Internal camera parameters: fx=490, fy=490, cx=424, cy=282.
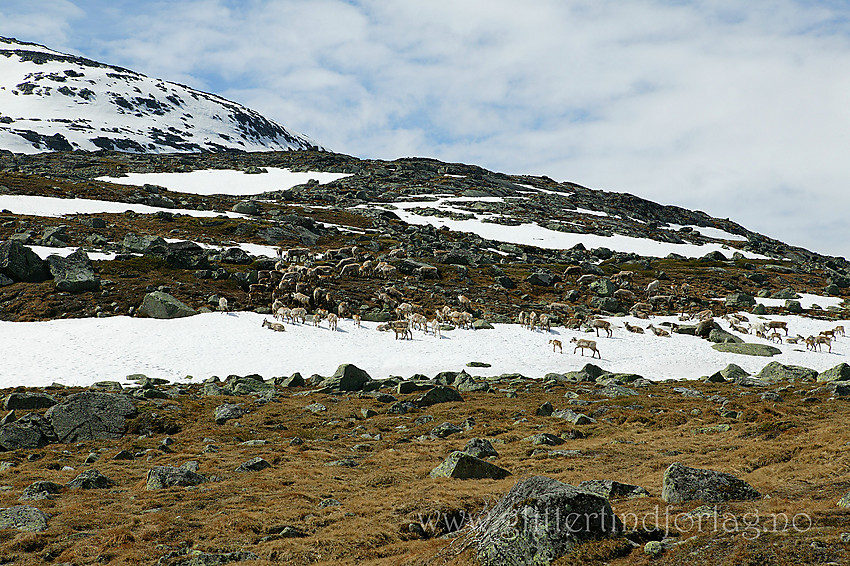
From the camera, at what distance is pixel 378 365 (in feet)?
116

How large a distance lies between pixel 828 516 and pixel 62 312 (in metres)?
48.1

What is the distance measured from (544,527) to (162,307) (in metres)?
40.0

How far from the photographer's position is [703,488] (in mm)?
A: 10680

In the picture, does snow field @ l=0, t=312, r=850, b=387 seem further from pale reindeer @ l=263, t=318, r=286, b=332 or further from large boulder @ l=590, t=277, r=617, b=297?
large boulder @ l=590, t=277, r=617, b=297

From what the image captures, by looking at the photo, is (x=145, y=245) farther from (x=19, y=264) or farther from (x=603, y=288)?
(x=603, y=288)

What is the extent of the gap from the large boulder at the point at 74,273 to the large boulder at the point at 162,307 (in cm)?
721

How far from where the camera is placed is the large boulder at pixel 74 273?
43.6 metres

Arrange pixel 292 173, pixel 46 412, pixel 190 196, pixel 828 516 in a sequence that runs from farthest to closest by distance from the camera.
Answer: pixel 292 173, pixel 190 196, pixel 46 412, pixel 828 516

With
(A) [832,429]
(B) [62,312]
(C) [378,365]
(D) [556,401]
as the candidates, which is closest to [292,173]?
(B) [62,312]

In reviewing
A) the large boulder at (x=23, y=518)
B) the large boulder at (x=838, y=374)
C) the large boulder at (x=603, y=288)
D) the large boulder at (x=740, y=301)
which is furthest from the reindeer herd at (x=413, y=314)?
the large boulder at (x=23, y=518)

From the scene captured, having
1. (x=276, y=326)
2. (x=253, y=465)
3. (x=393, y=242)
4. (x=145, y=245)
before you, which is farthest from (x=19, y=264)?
(x=393, y=242)

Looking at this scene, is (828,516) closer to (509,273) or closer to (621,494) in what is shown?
(621,494)

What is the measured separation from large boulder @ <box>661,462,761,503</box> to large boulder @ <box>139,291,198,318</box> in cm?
3955

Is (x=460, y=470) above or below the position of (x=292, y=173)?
below
